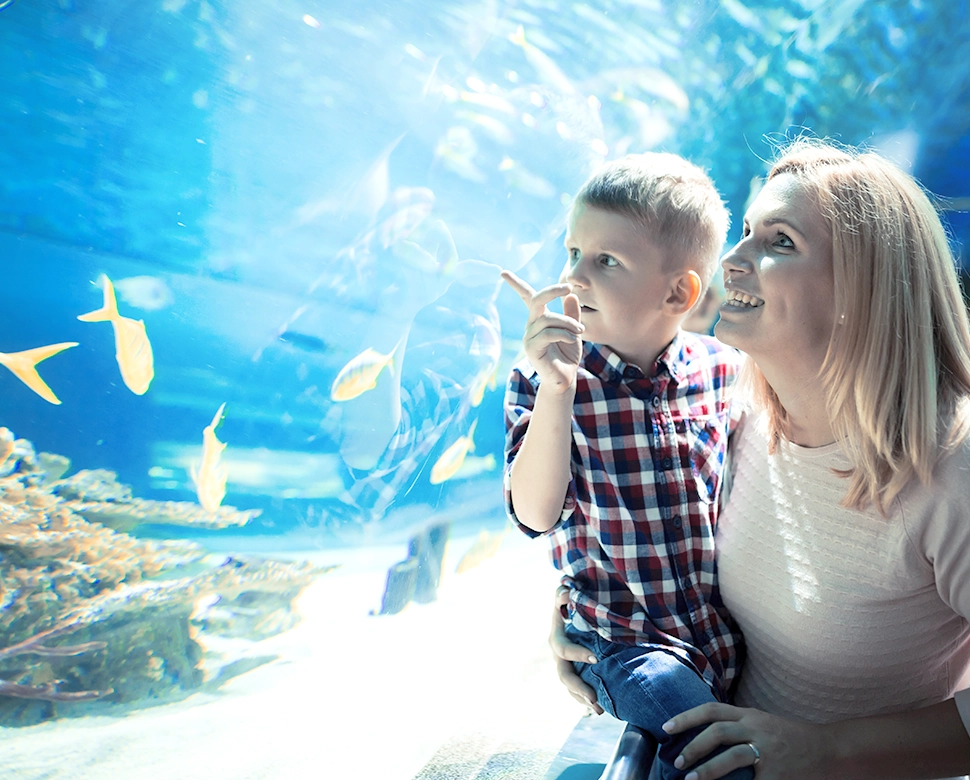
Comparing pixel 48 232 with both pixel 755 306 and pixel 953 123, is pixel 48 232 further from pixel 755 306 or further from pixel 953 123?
pixel 953 123

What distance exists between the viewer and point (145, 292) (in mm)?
1634

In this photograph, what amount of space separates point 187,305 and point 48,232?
0.34 meters

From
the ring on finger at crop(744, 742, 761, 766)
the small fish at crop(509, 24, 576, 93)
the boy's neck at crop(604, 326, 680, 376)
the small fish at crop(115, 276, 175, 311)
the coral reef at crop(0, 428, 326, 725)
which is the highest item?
the small fish at crop(509, 24, 576, 93)

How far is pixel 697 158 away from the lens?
9.75 feet

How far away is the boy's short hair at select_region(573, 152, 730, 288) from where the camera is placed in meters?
1.30

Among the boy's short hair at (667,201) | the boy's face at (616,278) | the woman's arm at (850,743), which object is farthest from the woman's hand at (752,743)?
the boy's short hair at (667,201)

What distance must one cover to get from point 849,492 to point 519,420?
20.7 inches

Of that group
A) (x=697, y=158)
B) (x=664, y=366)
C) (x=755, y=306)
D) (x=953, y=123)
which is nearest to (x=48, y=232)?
(x=664, y=366)

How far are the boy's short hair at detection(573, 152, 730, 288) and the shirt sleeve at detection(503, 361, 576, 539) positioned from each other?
32cm

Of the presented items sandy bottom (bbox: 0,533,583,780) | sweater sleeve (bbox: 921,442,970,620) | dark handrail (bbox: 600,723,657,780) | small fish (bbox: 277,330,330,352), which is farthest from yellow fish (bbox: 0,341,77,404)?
sweater sleeve (bbox: 921,442,970,620)

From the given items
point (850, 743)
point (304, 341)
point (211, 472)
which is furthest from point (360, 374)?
point (850, 743)

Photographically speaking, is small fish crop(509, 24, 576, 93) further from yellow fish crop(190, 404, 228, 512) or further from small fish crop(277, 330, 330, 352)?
yellow fish crop(190, 404, 228, 512)

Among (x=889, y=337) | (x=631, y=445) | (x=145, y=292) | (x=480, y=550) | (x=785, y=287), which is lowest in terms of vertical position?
(x=480, y=550)

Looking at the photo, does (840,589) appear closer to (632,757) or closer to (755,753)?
(755,753)
